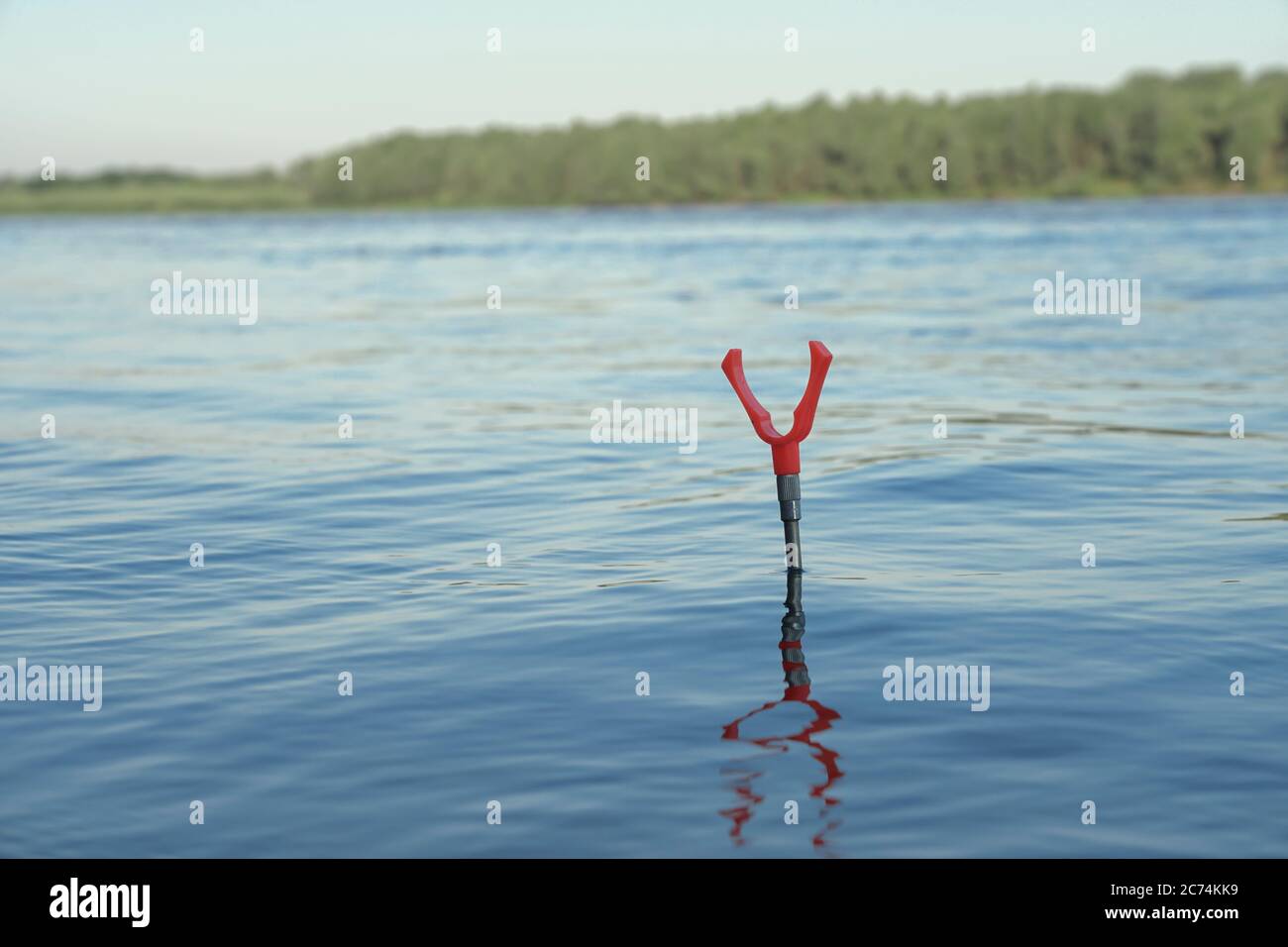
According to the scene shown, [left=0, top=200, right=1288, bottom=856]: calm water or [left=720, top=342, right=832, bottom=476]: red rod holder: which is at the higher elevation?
[left=720, top=342, right=832, bottom=476]: red rod holder

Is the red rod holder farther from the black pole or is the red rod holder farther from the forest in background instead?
the forest in background

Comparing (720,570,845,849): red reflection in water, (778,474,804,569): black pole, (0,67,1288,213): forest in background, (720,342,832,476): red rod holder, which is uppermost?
(0,67,1288,213): forest in background

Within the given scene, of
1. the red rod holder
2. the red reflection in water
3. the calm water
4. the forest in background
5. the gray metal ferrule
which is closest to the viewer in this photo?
the red reflection in water

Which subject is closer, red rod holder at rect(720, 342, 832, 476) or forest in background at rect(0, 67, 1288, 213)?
red rod holder at rect(720, 342, 832, 476)

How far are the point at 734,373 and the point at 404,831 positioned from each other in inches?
149

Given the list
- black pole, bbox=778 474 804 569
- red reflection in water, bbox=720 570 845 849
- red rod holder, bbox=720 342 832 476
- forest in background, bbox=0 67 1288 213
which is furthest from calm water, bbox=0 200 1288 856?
forest in background, bbox=0 67 1288 213

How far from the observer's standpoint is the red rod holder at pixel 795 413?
28.3ft

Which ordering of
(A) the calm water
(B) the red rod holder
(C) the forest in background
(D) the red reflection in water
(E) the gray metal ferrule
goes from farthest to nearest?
(C) the forest in background → (E) the gray metal ferrule → (B) the red rod holder → (A) the calm water → (D) the red reflection in water

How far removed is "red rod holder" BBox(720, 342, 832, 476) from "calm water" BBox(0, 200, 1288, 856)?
1.17 metres

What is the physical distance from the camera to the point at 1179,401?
22.1m

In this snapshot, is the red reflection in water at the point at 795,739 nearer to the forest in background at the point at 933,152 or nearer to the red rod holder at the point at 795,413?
the red rod holder at the point at 795,413

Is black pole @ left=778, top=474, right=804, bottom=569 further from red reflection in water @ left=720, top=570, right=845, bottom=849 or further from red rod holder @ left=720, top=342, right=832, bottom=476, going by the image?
red reflection in water @ left=720, top=570, right=845, bottom=849

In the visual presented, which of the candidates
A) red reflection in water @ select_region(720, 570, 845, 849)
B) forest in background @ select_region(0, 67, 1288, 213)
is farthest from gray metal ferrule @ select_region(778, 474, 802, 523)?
forest in background @ select_region(0, 67, 1288, 213)

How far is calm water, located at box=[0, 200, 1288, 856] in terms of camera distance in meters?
6.77
